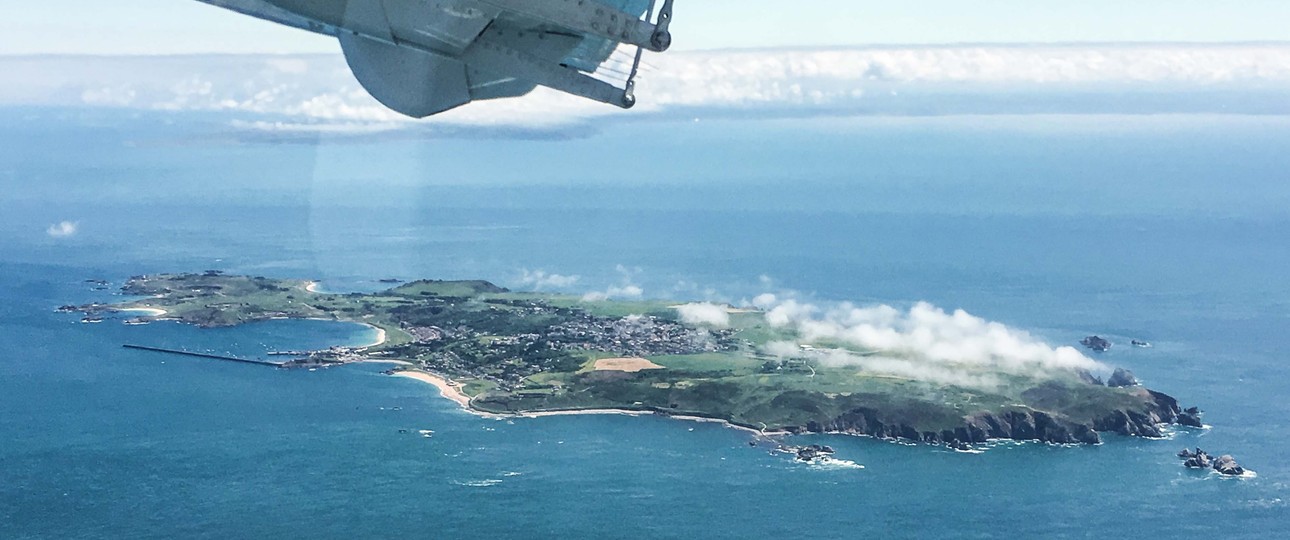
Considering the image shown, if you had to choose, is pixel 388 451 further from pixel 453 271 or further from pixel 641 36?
pixel 641 36

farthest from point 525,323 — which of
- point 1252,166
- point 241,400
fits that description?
point 1252,166

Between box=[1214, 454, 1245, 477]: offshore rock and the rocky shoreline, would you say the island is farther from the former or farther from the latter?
box=[1214, 454, 1245, 477]: offshore rock

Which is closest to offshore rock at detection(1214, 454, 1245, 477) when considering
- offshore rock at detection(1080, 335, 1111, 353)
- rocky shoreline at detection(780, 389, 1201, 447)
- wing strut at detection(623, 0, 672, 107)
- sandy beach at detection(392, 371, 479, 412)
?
rocky shoreline at detection(780, 389, 1201, 447)

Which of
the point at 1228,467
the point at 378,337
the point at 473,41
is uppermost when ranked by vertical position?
the point at 473,41

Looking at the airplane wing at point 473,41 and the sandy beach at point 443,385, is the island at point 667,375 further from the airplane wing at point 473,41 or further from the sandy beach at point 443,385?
the airplane wing at point 473,41

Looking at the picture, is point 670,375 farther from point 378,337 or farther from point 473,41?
point 473,41

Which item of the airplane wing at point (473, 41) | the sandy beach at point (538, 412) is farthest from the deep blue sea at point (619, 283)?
the airplane wing at point (473, 41)

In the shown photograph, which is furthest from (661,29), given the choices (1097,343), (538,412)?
(1097,343)

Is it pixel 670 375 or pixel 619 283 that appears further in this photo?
pixel 619 283
